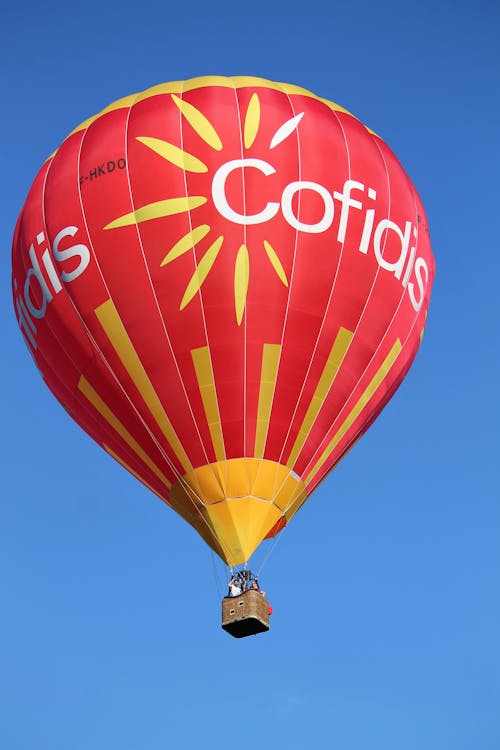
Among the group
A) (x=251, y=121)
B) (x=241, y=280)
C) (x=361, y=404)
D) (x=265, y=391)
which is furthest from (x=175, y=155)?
(x=361, y=404)

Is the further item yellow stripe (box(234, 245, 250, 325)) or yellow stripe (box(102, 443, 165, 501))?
yellow stripe (box(102, 443, 165, 501))

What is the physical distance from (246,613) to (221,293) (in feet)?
14.7

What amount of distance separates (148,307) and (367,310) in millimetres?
3210

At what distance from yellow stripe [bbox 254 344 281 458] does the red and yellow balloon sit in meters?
0.03

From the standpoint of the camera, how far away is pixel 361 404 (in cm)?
2139

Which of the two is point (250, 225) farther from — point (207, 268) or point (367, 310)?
point (367, 310)

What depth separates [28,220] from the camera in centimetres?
2167

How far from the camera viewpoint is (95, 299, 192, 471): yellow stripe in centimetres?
2038

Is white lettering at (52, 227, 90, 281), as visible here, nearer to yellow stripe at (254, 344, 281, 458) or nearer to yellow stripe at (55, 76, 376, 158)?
yellow stripe at (55, 76, 376, 158)

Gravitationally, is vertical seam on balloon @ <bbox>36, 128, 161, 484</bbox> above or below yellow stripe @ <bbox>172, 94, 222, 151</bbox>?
below

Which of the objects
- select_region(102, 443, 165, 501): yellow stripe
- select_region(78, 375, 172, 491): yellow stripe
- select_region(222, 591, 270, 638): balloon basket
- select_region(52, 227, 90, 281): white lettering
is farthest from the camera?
select_region(102, 443, 165, 501): yellow stripe

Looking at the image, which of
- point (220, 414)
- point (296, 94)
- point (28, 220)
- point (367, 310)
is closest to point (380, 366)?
point (367, 310)

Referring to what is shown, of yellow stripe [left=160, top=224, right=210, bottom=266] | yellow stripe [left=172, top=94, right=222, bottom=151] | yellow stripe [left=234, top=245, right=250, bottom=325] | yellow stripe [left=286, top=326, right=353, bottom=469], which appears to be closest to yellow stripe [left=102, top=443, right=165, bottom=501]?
yellow stripe [left=286, top=326, right=353, bottom=469]

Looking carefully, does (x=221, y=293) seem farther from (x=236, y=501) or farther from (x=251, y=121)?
(x=236, y=501)
